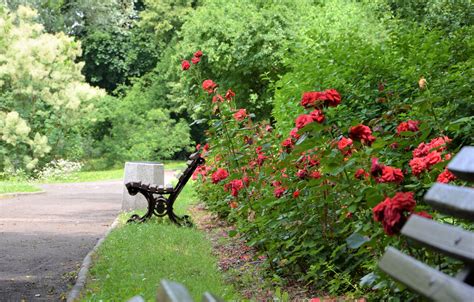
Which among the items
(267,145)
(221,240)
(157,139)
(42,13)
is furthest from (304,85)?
(42,13)

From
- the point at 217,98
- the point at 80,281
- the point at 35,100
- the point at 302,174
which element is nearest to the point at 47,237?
the point at 80,281

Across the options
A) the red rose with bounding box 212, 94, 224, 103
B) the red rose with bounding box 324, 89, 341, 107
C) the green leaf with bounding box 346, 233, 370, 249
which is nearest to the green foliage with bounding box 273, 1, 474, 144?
the red rose with bounding box 212, 94, 224, 103

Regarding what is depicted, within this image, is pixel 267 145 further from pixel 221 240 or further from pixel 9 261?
pixel 9 261

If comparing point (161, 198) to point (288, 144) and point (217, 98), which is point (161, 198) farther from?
point (288, 144)

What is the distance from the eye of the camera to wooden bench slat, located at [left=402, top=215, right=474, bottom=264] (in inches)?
66.4

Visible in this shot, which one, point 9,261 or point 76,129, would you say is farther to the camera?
point 76,129

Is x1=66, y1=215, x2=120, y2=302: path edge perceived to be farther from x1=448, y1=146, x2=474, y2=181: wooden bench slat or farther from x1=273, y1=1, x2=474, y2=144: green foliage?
x1=448, y1=146, x2=474, y2=181: wooden bench slat

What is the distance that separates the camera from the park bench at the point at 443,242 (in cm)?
162

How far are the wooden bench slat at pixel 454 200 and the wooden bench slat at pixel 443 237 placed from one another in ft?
0.12

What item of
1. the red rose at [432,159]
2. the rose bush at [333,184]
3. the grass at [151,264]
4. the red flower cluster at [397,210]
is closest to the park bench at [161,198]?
the grass at [151,264]

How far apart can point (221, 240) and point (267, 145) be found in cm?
264

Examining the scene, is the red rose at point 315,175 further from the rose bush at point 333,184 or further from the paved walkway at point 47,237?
the paved walkway at point 47,237

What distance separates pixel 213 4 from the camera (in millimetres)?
31547

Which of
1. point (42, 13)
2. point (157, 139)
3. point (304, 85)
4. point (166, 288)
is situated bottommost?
point (157, 139)
